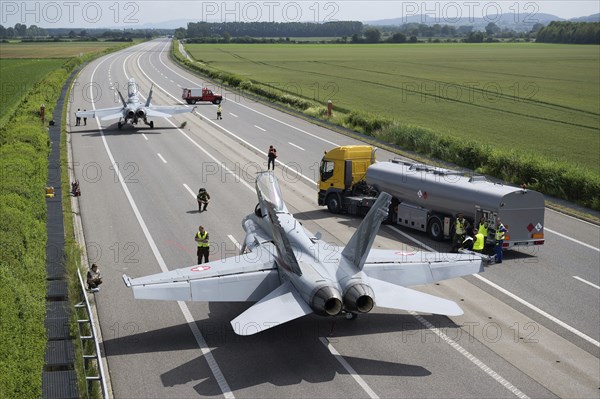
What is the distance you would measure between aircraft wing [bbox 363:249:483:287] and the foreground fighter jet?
A: 30 mm

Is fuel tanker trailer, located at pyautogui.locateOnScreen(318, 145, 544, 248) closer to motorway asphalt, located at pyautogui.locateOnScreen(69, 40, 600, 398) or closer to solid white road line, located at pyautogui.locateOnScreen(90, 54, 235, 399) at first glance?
motorway asphalt, located at pyautogui.locateOnScreen(69, 40, 600, 398)

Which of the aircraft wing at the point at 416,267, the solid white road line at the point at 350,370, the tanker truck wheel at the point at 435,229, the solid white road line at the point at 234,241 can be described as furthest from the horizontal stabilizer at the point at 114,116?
the solid white road line at the point at 350,370

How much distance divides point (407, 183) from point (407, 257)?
1138cm

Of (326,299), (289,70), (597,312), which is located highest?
(289,70)

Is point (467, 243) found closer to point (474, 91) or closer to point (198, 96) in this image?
point (198, 96)

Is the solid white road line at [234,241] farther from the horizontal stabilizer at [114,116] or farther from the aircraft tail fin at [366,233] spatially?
the horizontal stabilizer at [114,116]

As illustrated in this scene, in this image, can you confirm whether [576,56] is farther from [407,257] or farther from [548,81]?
[407,257]

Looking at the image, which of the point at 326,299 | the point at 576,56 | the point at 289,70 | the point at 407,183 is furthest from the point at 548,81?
the point at 326,299

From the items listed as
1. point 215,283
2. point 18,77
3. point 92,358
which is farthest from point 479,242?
point 18,77

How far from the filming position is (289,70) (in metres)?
139

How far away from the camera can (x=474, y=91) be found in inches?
4124

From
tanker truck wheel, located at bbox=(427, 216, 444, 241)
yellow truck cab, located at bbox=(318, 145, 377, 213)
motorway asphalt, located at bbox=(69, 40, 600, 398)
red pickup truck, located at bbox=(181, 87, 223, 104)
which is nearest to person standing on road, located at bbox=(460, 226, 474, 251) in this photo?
motorway asphalt, located at bbox=(69, 40, 600, 398)

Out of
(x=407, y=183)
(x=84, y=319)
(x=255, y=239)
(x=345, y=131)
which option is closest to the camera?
(x=84, y=319)

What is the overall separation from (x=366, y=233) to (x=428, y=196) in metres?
13.9
